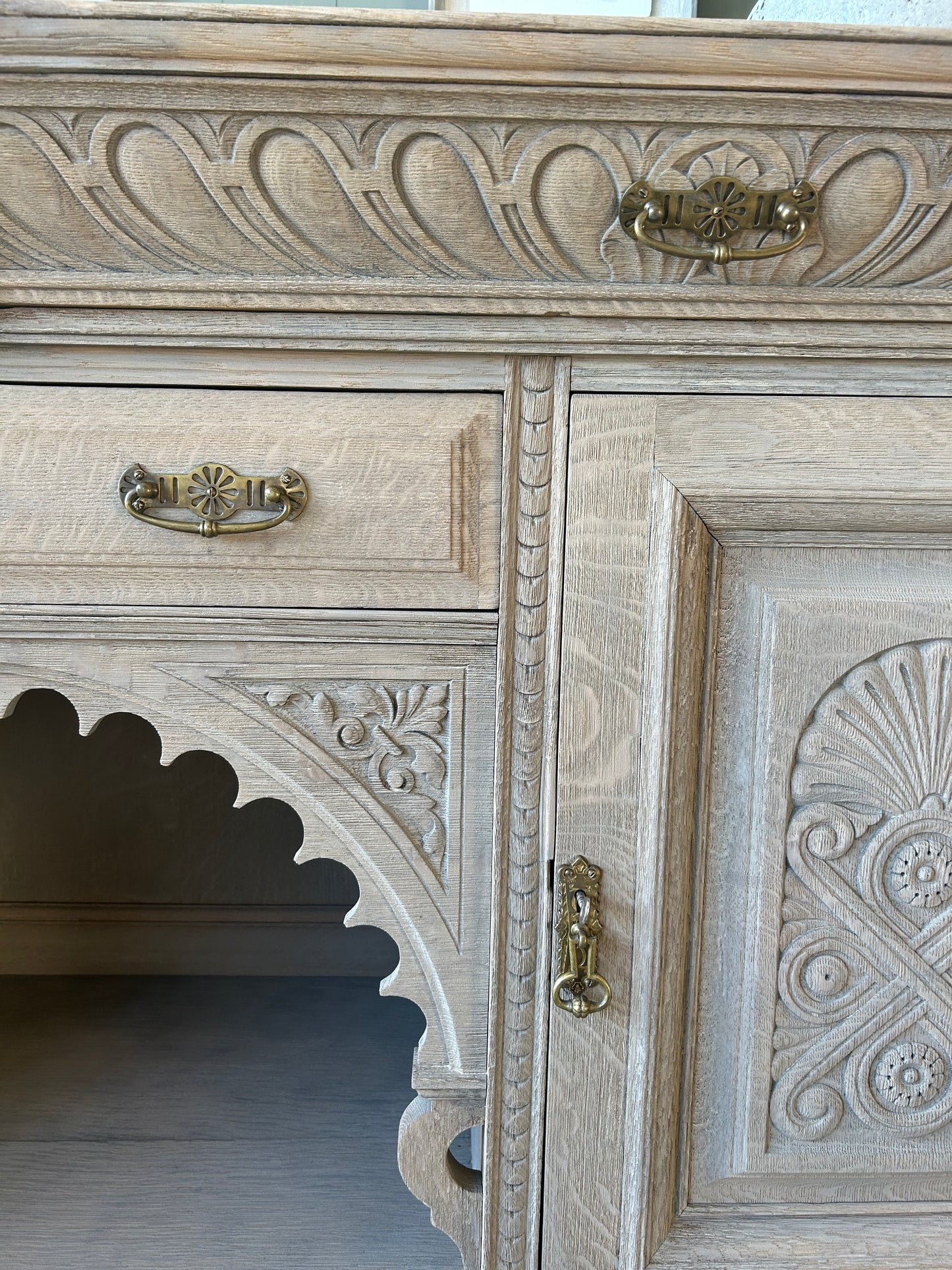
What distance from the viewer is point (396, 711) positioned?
577 mm

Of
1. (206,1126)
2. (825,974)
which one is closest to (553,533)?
(825,974)

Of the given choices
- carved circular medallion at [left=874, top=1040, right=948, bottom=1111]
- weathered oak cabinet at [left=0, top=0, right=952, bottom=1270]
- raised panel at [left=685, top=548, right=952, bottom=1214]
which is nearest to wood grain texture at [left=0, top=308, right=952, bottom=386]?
weathered oak cabinet at [left=0, top=0, right=952, bottom=1270]

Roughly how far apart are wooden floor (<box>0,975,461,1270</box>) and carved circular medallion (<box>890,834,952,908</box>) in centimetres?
43

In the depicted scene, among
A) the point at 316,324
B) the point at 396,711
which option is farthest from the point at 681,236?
the point at 396,711

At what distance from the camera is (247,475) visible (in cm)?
55

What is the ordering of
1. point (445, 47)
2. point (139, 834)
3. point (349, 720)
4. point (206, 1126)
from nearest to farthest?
point (445, 47) < point (349, 720) < point (206, 1126) < point (139, 834)

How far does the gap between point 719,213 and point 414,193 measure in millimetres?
165

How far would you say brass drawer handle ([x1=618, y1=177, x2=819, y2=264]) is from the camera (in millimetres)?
502

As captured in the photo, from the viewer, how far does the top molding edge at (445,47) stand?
0.47 metres

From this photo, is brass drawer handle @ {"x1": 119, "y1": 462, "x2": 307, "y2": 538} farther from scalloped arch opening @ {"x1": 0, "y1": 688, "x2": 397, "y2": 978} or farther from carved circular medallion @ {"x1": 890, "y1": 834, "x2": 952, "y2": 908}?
scalloped arch opening @ {"x1": 0, "y1": 688, "x2": 397, "y2": 978}

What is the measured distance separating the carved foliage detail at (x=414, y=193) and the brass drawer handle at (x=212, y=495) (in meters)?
0.11

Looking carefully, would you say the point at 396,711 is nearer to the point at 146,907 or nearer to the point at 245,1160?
the point at 245,1160

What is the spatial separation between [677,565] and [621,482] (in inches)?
2.4

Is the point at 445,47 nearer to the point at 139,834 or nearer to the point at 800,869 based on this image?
the point at 800,869
